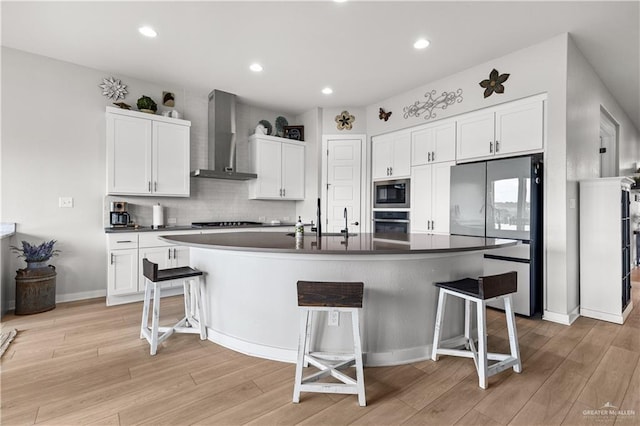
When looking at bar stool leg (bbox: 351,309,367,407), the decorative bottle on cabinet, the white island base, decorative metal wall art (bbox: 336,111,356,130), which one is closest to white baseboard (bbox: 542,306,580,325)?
the decorative bottle on cabinet

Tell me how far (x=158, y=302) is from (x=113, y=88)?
3.08 m

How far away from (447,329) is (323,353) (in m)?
0.98

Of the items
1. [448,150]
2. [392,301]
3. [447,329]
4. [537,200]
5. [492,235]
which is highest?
[448,150]

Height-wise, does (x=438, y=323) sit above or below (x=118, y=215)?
below

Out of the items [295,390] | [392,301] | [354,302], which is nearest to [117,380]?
[295,390]

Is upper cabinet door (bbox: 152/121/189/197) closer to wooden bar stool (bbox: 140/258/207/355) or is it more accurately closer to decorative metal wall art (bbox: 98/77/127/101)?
decorative metal wall art (bbox: 98/77/127/101)

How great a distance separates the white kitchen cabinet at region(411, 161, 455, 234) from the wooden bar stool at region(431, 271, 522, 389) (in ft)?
6.29

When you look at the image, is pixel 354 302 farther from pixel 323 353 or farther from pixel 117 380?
pixel 117 380

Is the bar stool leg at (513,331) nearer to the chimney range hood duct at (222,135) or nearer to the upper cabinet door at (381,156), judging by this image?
the upper cabinet door at (381,156)

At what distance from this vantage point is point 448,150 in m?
4.12

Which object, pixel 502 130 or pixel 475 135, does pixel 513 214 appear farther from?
pixel 475 135

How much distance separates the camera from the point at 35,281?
3.33 metres

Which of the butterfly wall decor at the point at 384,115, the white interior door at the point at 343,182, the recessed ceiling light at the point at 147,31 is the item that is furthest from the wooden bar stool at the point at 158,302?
the butterfly wall decor at the point at 384,115

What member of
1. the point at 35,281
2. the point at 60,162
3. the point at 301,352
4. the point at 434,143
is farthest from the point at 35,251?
the point at 434,143
